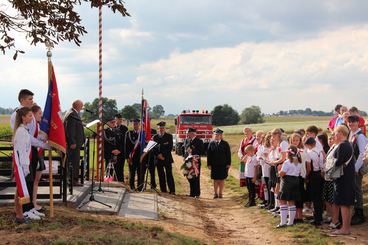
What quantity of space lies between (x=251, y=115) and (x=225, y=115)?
362 inches

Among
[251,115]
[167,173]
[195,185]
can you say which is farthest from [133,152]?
[251,115]

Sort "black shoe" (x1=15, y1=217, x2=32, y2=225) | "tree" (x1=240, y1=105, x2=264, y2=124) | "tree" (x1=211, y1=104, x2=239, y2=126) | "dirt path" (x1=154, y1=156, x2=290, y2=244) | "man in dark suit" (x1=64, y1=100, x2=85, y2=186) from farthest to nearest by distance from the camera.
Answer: "tree" (x1=240, y1=105, x2=264, y2=124) < "tree" (x1=211, y1=104, x2=239, y2=126) < "man in dark suit" (x1=64, y1=100, x2=85, y2=186) < "dirt path" (x1=154, y1=156, x2=290, y2=244) < "black shoe" (x1=15, y1=217, x2=32, y2=225)

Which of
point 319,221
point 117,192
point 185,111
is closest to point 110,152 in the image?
point 117,192

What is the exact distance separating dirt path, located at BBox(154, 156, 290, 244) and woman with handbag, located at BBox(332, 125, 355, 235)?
3.80 ft

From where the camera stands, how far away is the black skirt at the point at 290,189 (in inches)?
376

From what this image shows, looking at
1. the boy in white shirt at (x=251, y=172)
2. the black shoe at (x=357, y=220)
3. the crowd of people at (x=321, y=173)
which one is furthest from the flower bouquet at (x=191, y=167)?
the black shoe at (x=357, y=220)

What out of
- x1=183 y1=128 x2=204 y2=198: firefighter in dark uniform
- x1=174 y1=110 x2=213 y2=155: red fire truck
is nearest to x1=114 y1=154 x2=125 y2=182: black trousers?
x1=183 y1=128 x2=204 y2=198: firefighter in dark uniform

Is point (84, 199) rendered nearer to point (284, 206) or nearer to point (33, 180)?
point (33, 180)

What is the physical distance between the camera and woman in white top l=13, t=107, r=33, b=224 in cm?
777

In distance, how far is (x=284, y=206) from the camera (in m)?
9.77

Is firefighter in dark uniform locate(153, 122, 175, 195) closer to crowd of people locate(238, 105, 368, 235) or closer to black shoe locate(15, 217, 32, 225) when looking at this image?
crowd of people locate(238, 105, 368, 235)

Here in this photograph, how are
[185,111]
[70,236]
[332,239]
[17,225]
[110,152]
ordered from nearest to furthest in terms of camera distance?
[70,236], [17,225], [332,239], [110,152], [185,111]

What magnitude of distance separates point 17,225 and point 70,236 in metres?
1.14

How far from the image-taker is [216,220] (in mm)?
11406
